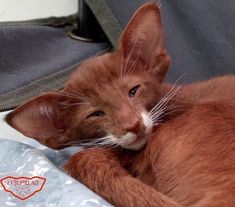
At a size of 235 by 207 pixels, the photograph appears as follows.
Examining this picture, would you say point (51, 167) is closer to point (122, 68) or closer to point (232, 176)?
point (122, 68)

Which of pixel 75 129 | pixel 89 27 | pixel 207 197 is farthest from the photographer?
pixel 89 27

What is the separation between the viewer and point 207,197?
95 centimetres

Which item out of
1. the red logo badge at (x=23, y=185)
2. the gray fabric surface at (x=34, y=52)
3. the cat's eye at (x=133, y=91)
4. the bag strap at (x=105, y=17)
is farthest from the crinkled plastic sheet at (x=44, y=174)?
the bag strap at (x=105, y=17)

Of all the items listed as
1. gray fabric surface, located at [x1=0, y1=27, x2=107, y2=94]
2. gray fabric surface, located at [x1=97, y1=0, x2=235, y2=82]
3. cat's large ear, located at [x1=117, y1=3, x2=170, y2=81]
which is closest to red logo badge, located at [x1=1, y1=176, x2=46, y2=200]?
cat's large ear, located at [x1=117, y1=3, x2=170, y2=81]

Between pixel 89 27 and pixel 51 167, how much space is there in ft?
3.19

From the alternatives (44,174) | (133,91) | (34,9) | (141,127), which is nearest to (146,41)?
(133,91)

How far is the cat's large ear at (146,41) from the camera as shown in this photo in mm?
1286

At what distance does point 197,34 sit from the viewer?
75.0 inches

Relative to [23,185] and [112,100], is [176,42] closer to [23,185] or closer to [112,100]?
[112,100]

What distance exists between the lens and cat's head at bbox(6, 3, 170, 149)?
3.73 ft

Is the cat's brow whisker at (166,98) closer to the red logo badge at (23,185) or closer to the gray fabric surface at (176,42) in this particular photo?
the red logo badge at (23,185)

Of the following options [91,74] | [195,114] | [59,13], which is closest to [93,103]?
[91,74]

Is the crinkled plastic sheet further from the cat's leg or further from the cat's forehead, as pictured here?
the cat's forehead

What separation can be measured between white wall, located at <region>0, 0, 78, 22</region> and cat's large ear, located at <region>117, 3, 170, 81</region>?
93 cm
